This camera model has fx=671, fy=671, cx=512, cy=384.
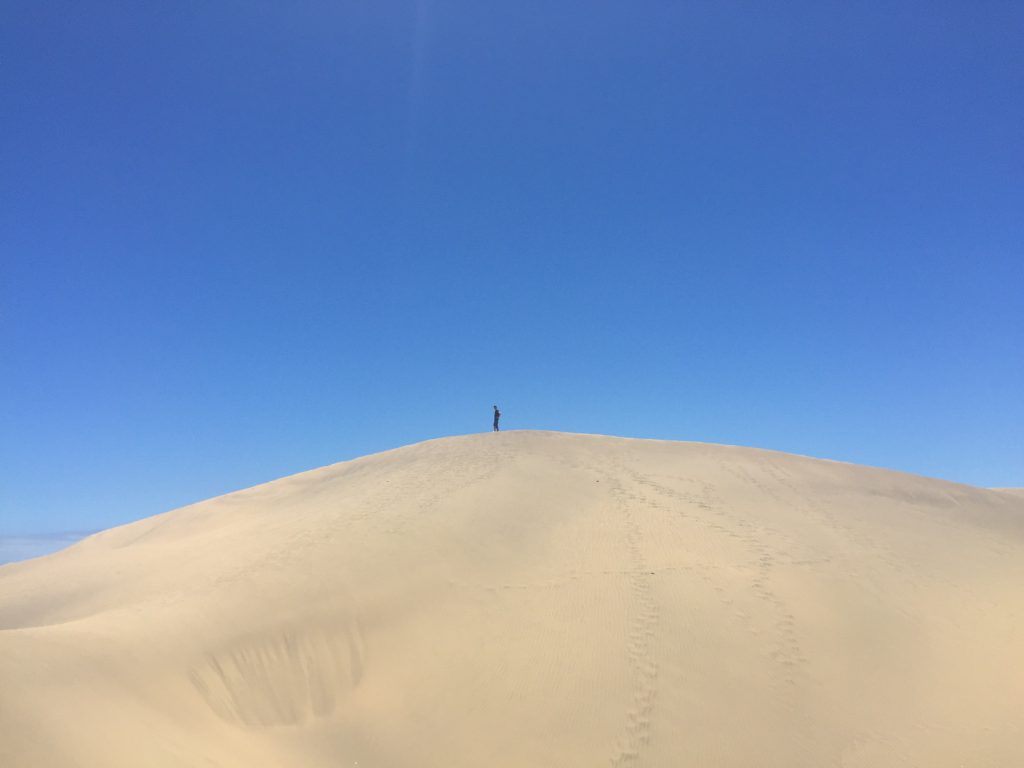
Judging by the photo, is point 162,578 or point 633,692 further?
point 162,578

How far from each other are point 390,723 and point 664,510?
9.68m

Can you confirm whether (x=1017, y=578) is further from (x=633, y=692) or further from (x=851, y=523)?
(x=633, y=692)

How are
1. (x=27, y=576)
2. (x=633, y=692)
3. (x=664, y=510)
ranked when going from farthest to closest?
1. (x=27, y=576)
2. (x=664, y=510)
3. (x=633, y=692)

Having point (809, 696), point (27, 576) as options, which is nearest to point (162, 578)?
point (27, 576)

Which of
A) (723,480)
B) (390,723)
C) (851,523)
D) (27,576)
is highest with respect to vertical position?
(723,480)

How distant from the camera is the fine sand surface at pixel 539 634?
378 inches

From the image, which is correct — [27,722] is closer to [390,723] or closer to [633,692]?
[390,723]

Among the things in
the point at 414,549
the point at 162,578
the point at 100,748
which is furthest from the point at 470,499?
the point at 100,748

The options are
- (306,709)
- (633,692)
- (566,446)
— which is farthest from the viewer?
(566,446)

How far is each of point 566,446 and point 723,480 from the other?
539 centimetres

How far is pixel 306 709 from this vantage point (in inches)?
412

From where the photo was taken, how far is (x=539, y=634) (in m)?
12.7

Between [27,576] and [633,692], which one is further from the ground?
[27,576]

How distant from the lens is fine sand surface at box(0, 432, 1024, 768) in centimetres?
961
